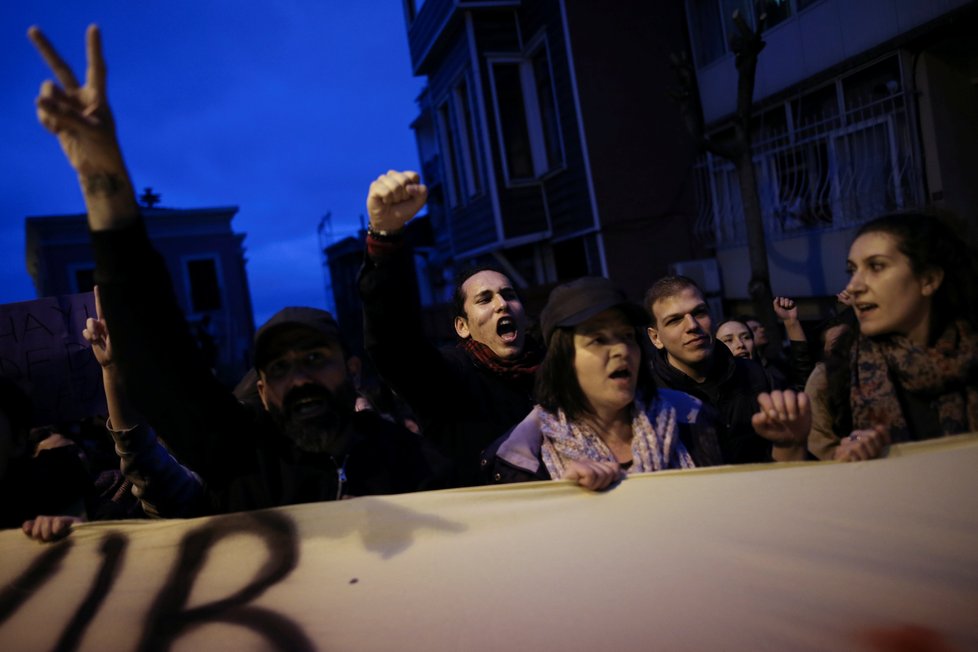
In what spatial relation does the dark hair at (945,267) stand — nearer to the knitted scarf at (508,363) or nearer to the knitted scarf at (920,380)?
the knitted scarf at (920,380)

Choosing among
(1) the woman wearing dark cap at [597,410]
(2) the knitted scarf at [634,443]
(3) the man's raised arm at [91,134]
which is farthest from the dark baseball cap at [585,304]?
(3) the man's raised arm at [91,134]

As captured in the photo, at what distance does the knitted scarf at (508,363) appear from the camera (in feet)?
9.48

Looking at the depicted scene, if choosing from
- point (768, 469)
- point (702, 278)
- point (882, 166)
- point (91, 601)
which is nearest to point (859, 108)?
point (882, 166)

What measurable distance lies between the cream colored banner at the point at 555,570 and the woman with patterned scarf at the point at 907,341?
177 mm

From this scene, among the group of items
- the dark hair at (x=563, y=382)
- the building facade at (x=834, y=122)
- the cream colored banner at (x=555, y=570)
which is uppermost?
the building facade at (x=834, y=122)

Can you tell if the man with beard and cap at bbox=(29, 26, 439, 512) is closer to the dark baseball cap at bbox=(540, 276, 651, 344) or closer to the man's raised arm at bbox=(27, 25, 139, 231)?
the man's raised arm at bbox=(27, 25, 139, 231)

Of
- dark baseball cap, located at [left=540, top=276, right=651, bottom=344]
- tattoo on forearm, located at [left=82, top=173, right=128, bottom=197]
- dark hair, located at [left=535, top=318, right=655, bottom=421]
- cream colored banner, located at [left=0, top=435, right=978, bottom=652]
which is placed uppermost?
tattoo on forearm, located at [left=82, top=173, right=128, bottom=197]

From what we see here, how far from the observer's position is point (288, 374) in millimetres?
2168

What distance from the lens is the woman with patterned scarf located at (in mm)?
1996

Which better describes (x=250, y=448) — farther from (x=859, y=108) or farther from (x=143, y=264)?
(x=859, y=108)

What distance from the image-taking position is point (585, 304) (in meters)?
2.19

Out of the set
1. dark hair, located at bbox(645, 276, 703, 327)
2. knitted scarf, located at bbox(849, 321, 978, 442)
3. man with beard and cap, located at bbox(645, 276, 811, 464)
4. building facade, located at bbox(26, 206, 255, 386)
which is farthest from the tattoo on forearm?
building facade, located at bbox(26, 206, 255, 386)

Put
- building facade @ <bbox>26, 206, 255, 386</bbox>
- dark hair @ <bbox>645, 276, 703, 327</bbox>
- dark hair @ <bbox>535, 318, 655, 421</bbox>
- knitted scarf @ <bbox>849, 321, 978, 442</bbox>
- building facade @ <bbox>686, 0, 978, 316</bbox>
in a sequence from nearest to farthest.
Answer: knitted scarf @ <bbox>849, 321, 978, 442</bbox>, dark hair @ <bbox>535, 318, 655, 421</bbox>, dark hair @ <bbox>645, 276, 703, 327</bbox>, building facade @ <bbox>686, 0, 978, 316</bbox>, building facade @ <bbox>26, 206, 255, 386</bbox>

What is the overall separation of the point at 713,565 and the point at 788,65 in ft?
28.0
